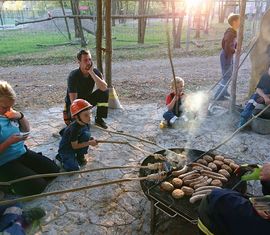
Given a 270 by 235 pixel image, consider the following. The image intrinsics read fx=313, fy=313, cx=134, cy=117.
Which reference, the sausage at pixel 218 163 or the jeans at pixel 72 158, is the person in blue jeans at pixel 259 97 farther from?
the jeans at pixel 72 158

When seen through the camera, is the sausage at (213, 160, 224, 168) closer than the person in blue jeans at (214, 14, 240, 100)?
Yes

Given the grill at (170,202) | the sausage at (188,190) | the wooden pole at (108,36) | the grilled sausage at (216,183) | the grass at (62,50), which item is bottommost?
the grass at (62,50)

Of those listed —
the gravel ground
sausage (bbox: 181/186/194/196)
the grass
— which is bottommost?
the gravel ground

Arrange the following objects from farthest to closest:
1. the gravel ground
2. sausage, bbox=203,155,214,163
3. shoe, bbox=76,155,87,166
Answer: the gravel ground
shoe, bbox=76,155,87,166
sausage, bbox=203,155,214,163

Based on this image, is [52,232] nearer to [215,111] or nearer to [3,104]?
[3,104]

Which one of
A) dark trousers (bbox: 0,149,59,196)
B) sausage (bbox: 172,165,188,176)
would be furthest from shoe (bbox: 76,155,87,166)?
sausage (bbox: 172,165,188,176)

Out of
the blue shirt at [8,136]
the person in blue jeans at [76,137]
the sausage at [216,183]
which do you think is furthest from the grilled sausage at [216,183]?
the blue shirt at [8,136]

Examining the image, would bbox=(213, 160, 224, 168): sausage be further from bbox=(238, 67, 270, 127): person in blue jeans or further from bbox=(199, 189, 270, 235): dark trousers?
bbox=(238, 67, 270, 127): person in blue jeans

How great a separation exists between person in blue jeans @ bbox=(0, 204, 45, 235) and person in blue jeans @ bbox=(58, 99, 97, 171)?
0.89 m

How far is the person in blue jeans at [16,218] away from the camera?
2.95 m

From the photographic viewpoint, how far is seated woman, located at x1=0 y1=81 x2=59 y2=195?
349cm

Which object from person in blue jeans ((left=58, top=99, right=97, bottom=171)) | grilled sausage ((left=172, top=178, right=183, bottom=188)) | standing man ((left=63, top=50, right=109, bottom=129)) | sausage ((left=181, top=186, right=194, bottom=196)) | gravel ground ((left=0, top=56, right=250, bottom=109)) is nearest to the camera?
sausage ((left=181, top=186, right=194, bottom=196))

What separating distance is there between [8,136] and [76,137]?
2.74 feet

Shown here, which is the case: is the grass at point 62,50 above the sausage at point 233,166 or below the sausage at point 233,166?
below
